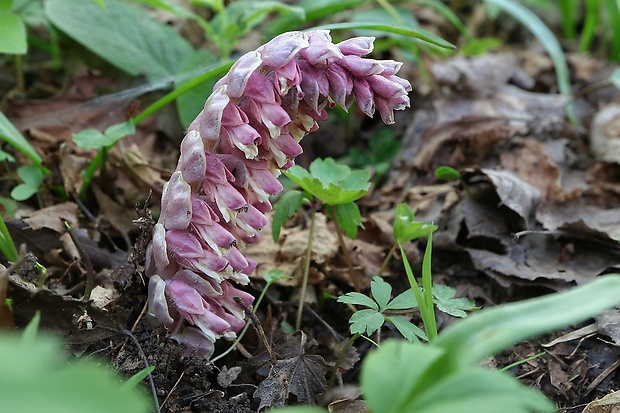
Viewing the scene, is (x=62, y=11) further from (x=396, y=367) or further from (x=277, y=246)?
(x=396, y=367)

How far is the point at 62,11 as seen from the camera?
2648 millimetres

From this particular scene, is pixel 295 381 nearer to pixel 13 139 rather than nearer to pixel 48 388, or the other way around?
pixel 48 388

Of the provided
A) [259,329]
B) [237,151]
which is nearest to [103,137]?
[237,151]

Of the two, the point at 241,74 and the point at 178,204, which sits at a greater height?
the point at 241,74

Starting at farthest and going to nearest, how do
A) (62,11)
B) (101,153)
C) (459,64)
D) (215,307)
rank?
Answer: (459,64), (62,11), (101,153), (215,307)

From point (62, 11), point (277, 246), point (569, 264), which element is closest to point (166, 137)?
point (62, 11)

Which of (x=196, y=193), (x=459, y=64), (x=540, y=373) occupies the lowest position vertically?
(x=540, y=373)

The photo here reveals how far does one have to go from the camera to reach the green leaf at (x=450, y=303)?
165 cm

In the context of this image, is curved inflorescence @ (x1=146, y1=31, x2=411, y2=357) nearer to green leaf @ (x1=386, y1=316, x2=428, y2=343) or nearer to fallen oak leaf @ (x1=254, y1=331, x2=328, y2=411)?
fallen oak leaf @ (x1=254, y1=331, x2=328, y2=411)

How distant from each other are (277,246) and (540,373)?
947mm

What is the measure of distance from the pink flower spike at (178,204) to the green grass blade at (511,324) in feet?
2.25

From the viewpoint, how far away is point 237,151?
4.86 feet

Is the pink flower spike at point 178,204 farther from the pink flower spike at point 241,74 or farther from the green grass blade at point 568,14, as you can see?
the green grass blade at point 568,14

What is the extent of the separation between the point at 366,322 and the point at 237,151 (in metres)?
0.51
